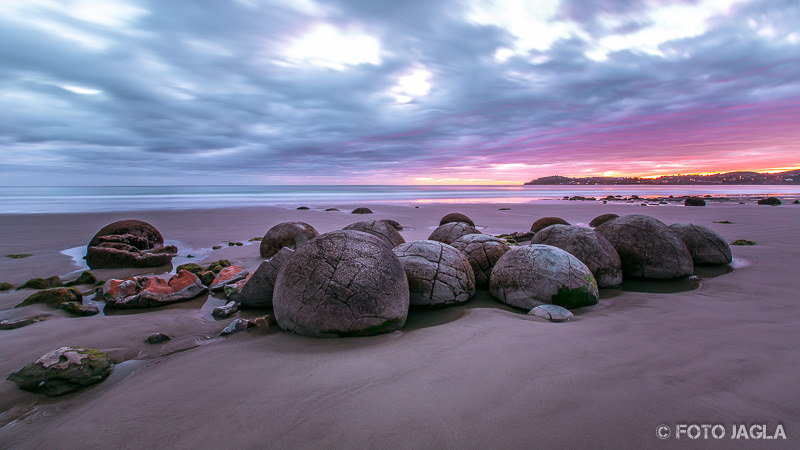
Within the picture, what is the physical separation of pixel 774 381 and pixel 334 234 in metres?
3.97

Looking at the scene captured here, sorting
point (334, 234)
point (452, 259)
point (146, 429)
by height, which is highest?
point (334, 234)

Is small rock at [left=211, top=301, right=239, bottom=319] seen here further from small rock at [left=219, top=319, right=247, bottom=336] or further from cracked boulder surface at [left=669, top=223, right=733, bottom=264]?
cracked boulder surface at [left=669, top=223, right=733, bottom=264]

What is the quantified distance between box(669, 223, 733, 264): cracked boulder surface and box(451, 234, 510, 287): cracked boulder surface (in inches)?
161

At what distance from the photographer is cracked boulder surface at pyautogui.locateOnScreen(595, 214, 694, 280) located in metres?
5.72

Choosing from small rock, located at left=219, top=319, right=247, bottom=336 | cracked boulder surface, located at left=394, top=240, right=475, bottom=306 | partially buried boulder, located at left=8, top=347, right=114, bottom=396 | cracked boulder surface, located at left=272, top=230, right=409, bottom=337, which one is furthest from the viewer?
cracked boulder surface, located at left=394, top=240, right=475, bottom=306

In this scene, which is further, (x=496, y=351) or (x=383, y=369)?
(x=496, y=351)

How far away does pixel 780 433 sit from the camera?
1913 millimetres

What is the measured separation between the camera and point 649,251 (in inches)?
228

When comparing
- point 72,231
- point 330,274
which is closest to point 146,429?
point 330,274

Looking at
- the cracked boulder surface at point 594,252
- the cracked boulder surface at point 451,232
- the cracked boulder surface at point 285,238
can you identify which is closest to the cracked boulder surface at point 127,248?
the cracked boulder surface at point 285,238

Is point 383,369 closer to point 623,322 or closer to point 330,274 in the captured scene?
point 330,274

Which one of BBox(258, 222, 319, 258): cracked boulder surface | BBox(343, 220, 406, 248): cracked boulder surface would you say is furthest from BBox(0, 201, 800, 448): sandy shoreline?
BBox(258, 222, 319, 258): cracked boulder surface

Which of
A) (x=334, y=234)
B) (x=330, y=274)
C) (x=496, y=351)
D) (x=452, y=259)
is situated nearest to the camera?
(x=496, y=351)

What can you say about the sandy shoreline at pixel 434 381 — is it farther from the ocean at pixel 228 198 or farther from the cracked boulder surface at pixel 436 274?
the ocean at pixel 228 198
